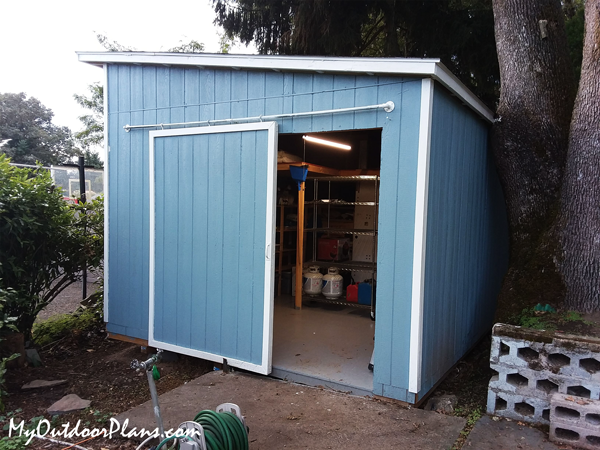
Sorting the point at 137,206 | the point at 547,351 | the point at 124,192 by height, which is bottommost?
the point at 547,351

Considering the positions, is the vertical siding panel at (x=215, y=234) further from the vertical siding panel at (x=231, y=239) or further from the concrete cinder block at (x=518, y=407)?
the concrete cinder block at (x=518, y=407)

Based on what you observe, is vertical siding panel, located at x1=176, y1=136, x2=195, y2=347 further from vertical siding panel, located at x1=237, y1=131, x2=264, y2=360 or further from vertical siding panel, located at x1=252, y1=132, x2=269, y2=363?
vertical siding panel, located at x1=252, y1=132, x2=269, y2=363

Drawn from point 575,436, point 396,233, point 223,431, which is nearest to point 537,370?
point 575,436

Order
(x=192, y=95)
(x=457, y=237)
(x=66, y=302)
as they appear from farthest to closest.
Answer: (x=66, y=302) → (x=192, y=95) → (x=457, y=237)

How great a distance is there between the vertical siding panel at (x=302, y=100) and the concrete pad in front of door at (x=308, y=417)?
7.05ft

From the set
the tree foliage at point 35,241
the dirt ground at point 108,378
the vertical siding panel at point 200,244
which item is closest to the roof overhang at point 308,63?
the vertical siding panel at point 200,244

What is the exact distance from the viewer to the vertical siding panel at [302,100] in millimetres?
3703

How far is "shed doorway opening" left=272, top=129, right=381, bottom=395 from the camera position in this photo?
4.05 meters

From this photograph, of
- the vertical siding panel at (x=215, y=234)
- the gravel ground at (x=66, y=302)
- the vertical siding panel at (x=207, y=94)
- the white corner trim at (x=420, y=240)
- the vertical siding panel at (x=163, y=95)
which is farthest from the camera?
the gravel ground at (x=66, y=302)

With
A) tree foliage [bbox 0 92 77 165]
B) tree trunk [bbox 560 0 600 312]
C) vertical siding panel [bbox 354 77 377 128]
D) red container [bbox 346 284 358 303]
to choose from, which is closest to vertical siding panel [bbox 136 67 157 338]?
vertical siding panel [bbox 354 77 377 128]

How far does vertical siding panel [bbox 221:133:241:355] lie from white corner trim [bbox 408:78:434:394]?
5.21 ft

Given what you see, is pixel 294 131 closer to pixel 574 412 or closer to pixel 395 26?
pixel 574 412

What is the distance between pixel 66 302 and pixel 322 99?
5497mm

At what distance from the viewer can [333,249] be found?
6785 millimetres
